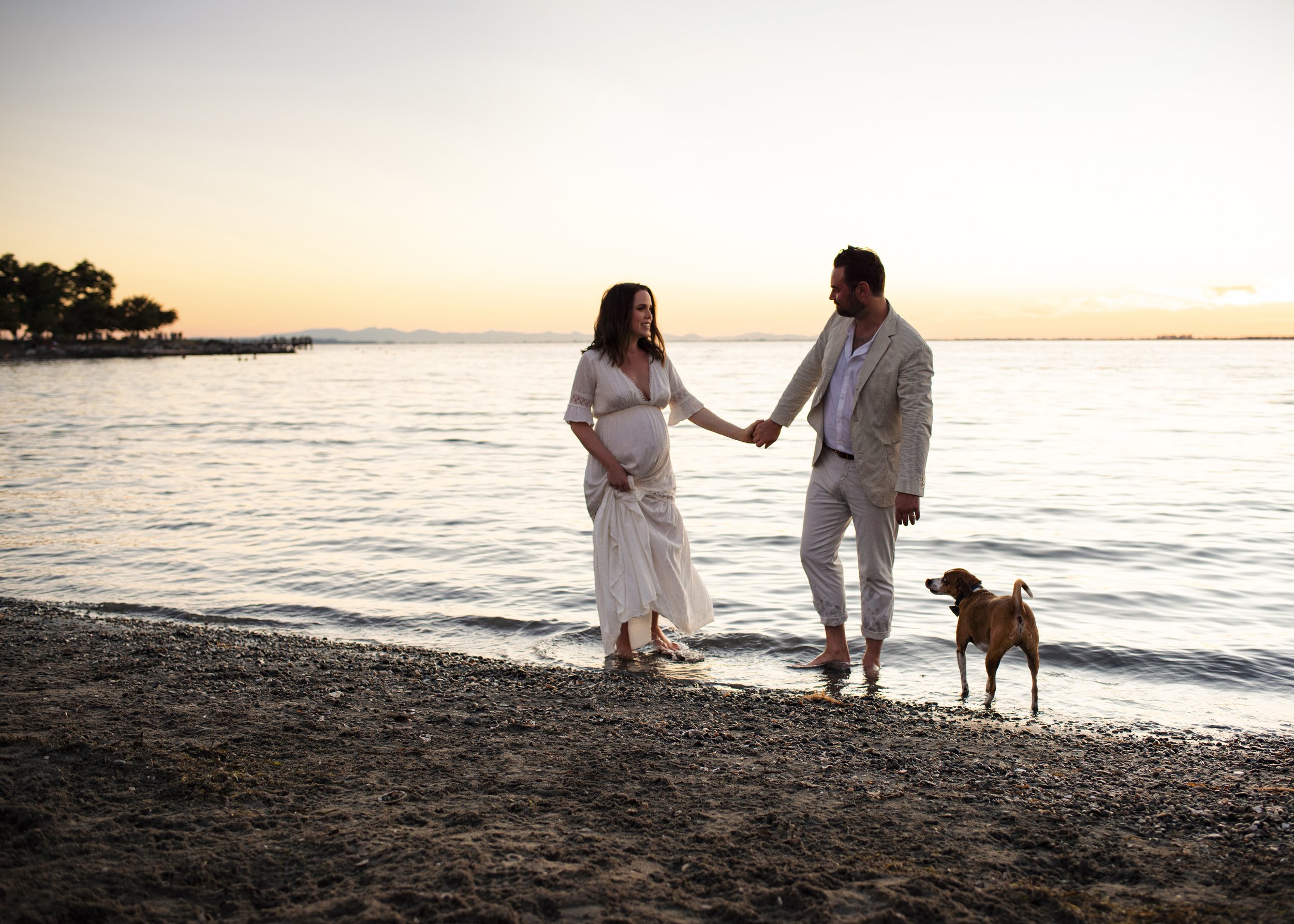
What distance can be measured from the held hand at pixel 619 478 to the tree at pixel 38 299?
4674 inches

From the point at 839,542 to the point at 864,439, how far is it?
30.9 inches

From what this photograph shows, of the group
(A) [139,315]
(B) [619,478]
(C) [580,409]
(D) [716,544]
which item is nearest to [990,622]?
(B) [619,478]

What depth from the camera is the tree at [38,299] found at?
340ft

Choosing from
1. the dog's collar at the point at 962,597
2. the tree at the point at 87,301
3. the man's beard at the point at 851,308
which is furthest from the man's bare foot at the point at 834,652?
the tree at the point at 87,301

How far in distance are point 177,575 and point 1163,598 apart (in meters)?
10.1

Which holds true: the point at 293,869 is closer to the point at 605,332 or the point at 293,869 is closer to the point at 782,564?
the point at 605,332

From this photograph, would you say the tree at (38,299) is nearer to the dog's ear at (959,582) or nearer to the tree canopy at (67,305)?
the tree canopy at (67,305)

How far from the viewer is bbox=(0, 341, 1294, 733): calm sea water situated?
7008 millimetres

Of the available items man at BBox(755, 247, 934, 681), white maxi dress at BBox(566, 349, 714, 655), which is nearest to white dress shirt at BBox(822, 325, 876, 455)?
man at BBox(755, 247, 934, 681)

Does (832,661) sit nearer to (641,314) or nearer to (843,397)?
(843,397)

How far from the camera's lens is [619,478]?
6492 millimetres

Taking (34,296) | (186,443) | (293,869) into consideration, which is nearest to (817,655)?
(293,869)

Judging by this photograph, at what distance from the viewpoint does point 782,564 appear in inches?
413

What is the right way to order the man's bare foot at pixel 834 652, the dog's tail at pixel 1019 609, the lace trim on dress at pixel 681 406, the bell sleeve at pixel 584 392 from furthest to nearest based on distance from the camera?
the lace trim on dress at pixel 681 406
the man's bare foot at pixel 834 652
the bell sleeve at pixel 584 392
the dog's tail at pixel 1019 609
